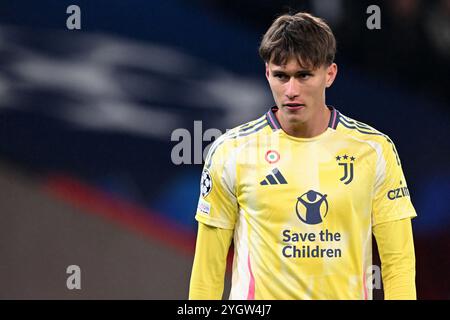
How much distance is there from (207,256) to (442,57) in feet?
5.92

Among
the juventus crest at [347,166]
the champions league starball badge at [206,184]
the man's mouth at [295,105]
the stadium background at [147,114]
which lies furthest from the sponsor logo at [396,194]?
the stadium background at [147,114]

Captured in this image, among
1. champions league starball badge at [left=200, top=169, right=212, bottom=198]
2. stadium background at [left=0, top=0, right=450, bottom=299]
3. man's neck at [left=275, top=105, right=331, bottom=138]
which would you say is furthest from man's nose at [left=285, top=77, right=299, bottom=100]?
stadium background at [left=0, top=0, right=450, bottom=299]

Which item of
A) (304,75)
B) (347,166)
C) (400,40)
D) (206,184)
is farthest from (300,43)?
(400,40)

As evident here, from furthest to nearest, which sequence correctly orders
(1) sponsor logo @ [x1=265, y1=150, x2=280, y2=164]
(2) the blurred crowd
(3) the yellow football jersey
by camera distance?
1. (2) the blurred crowd
2. (1) sponsor logo @ [x1=265, y1=150, x2=280, y2=164]
3. (3) the yellow football jersey

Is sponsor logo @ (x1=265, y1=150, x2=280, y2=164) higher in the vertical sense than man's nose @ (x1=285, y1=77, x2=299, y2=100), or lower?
lower

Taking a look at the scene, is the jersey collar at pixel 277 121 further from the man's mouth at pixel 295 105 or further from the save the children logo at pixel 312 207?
the save the children logo at pixel 312 207

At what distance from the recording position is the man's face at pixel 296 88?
2.41 meters

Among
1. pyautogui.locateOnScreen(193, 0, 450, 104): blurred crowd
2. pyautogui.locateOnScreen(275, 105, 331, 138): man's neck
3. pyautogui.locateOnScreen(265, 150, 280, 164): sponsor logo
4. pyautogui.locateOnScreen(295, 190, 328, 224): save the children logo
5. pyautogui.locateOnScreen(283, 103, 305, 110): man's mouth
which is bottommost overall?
pyautogui.locateOnScreen(295, 190, 328, 224): save the children logo

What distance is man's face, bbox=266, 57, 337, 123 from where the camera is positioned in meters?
2.41

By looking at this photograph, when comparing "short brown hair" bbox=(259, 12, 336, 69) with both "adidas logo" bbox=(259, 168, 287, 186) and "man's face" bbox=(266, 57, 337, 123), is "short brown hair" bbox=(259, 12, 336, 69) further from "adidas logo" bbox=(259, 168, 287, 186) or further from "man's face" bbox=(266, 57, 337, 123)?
"adidas logo" bbox=(259, 168, 287, 186)

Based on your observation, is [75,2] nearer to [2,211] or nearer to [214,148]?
[2,211]

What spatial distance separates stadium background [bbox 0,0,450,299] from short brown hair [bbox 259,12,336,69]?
1.22 m

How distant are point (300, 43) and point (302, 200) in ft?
1.55

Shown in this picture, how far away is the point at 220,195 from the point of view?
249 centimetres
